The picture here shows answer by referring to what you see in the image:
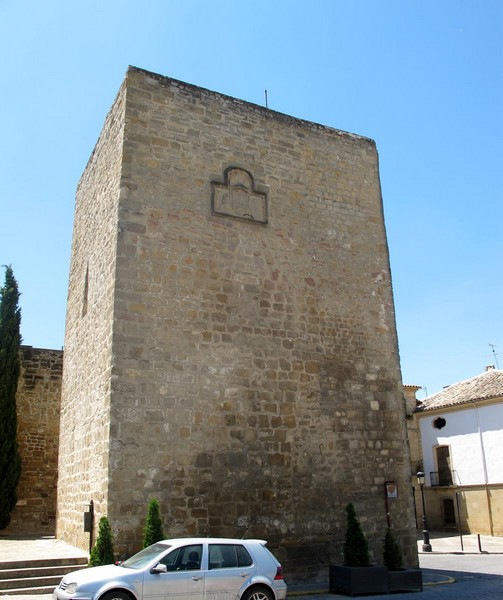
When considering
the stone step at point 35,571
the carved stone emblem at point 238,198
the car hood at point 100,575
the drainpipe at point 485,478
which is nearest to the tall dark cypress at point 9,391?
the stone step at point 35,571

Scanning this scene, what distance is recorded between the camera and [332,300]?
11.6m

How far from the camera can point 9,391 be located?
1603 cm

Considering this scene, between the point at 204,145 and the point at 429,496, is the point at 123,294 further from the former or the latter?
the point at 429,496

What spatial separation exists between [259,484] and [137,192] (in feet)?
17.3

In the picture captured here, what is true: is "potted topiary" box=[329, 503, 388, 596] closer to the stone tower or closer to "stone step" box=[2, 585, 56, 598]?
the stone tower

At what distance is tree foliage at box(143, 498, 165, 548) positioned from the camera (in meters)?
8.09

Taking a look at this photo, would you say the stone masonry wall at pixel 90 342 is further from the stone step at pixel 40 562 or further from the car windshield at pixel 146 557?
the car windshield at pixel 146 557

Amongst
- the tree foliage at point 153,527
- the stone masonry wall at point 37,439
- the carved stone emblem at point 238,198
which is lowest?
the tree foliage at point 153,527

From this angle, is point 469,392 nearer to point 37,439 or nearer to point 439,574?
point 439,574

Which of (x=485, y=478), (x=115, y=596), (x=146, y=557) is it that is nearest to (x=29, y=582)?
(x=146, y=557)

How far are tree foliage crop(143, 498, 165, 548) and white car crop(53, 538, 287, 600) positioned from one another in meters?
0.93

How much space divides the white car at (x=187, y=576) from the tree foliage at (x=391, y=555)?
3.40m

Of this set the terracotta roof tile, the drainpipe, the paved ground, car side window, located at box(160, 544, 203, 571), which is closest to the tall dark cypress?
the paved ground

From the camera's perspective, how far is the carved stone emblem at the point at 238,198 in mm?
10805
